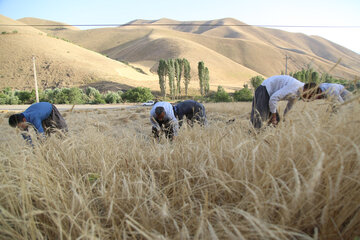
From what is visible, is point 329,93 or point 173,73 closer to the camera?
point 329,93

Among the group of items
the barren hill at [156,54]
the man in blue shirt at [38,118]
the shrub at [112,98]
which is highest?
the barren hill at [156,54]

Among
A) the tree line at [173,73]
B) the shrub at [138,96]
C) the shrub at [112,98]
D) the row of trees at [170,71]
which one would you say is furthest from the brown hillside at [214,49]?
the shrub at [112,98]

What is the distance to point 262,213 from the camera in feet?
2.82

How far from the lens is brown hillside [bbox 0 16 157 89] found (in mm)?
41366

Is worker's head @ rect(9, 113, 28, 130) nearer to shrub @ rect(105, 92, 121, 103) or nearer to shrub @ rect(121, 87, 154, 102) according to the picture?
shrub @ rect(105, 92, 121, 103)

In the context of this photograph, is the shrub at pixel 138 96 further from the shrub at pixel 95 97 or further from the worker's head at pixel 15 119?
→ the worker's head at pixel 15 119

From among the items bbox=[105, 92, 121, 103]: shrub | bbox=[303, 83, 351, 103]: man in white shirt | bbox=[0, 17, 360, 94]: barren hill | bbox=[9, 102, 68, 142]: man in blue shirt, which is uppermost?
bbox=[0, 17, 360, 94]: barren hill

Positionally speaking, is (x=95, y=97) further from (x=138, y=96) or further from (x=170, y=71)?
(x=170, y=71)

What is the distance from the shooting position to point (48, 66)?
147 feet

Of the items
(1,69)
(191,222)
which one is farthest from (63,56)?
(191,222)

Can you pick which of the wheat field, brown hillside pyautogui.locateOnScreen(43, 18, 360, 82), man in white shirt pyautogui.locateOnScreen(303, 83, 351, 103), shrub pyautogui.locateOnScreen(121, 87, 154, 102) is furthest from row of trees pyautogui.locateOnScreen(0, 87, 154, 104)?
brown hillside pyautogui.locateOnScreen(43, 18, 360, 82)

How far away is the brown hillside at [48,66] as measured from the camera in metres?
41.4

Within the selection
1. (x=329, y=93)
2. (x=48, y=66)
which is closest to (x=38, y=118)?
(x=329, y=93)

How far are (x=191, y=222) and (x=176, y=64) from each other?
117ft
